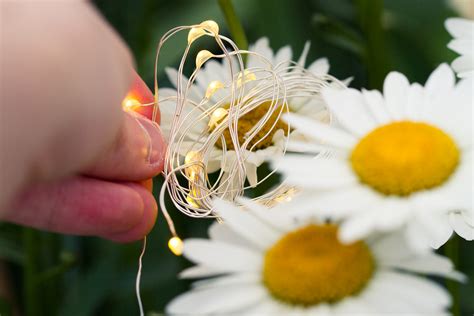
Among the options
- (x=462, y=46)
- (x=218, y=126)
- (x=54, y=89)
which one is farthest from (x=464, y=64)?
(x=54, y=89)

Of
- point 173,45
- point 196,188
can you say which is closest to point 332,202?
point 196,188

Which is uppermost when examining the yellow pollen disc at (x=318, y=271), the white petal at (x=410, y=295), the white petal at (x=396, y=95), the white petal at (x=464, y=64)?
the white petal at (x=396, y=95)

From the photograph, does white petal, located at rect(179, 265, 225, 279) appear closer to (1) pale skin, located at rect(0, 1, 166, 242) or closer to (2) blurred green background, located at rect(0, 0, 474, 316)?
(1) pale skin, located at rect(0, 1, 166, 242)

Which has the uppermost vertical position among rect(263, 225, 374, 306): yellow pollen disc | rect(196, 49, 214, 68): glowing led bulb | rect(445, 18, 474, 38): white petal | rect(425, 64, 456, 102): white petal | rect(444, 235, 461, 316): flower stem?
rect(425, 64, 456, 102): white petal

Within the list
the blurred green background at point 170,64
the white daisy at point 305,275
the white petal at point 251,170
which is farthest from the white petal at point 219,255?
the blurred green background at point 170,64

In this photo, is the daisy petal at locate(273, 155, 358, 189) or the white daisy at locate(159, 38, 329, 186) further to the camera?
the white daisy at locate(159, 38, 329, 186)

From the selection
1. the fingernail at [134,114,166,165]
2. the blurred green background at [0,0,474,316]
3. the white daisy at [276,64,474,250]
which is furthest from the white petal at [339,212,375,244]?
the blurred green background at [0,0,474,316]

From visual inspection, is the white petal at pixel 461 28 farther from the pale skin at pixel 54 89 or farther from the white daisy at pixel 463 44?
the pale skin at pixel 54 89
